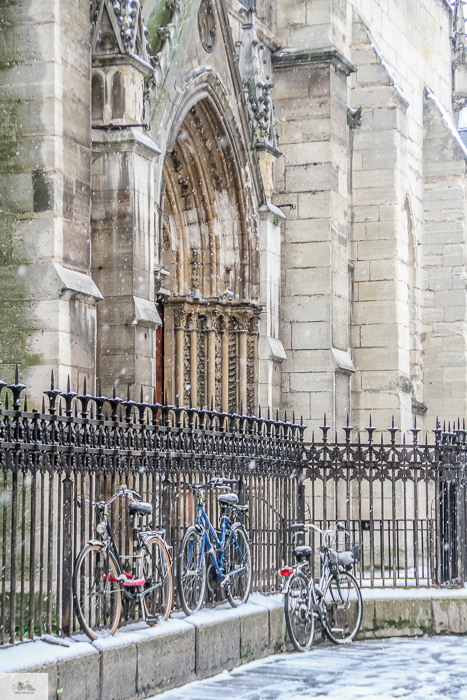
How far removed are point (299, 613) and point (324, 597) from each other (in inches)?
24.9

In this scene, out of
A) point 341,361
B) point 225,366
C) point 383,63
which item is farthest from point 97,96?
point 383,63

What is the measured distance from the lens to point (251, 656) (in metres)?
9.27

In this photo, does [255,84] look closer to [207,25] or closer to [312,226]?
[207,25]

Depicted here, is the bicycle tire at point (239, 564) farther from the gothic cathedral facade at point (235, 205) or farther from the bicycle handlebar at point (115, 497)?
the gothic cathedral facade at point (235, 205)

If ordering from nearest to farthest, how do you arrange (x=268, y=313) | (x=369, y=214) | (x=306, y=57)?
(x=268, y=313) → (x=306, y=57) → (x=369, y=214)

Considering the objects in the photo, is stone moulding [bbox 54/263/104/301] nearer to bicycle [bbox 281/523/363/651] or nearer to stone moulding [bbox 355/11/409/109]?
bicycle [bbox 281/523/363/651]

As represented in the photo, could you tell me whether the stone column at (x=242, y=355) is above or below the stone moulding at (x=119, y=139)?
below

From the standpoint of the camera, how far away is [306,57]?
1720 centimetres

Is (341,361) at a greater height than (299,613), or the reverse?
(341,361)

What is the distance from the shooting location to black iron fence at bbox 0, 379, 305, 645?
694 cm

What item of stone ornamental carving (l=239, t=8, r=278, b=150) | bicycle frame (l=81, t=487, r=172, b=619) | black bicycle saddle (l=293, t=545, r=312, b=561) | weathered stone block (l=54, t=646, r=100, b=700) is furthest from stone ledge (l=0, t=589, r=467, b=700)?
stone ornamental carving (l=239, t=8, r=278, b=150)

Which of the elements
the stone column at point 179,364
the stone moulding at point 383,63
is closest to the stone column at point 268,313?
the stone column at point 179,364

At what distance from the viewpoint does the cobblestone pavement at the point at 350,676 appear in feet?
25.7

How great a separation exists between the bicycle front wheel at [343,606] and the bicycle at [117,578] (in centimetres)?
235
